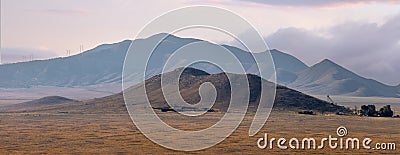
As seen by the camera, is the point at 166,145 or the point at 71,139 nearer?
the point at 166,145

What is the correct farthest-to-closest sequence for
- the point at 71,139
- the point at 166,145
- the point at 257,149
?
the point at 71,139
the point at 166,145
the point at 257,149

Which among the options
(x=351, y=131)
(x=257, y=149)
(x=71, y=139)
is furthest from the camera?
(x=351, y=131)

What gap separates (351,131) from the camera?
126188mm

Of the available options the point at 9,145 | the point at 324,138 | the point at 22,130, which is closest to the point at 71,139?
the point at 9,145

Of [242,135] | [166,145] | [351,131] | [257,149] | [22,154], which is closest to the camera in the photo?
[22,154]

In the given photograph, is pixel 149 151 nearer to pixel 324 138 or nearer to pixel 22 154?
pixel 22 154

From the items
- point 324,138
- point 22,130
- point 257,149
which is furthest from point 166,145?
point 22,130

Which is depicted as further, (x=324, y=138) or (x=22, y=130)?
(x=22, y=130)

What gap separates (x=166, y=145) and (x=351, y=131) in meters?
48.2

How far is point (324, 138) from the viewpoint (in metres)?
108

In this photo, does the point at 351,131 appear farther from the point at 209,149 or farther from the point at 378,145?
the point at 209,149

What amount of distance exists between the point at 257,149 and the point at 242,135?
26.6 m

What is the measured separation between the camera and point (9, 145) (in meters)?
94.6

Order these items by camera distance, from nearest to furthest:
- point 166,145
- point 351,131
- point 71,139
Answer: point 166,145 < point 71,139 < point 351,131
